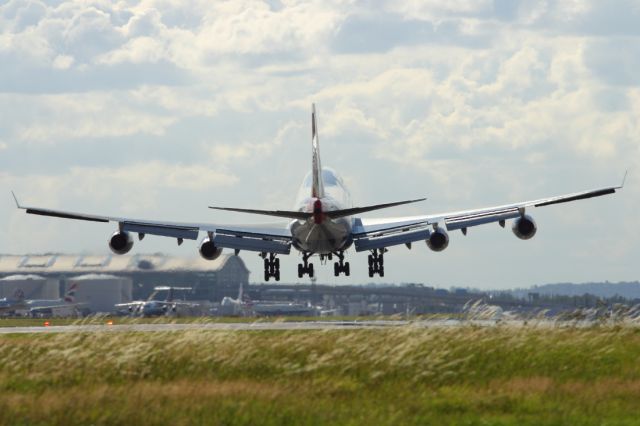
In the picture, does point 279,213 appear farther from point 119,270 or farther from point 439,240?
point 119,270

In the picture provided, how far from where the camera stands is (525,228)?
6656 cm

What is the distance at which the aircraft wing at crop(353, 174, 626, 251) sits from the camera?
68.5m

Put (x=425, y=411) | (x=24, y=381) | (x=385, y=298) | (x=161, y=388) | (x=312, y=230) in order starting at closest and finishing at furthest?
(x=425, y=411) → (x=161, y=388) → (x=24, y=381) → (x=312, y=230) → (x=385, y=298)

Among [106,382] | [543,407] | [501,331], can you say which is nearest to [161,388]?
[106,382]

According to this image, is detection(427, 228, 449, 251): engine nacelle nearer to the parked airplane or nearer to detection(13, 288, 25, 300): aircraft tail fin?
the parked airplane

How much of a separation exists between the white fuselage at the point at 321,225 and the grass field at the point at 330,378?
22098 mm

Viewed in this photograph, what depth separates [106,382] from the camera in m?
28.6

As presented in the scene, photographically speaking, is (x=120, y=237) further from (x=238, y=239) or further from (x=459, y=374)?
(x=459, y=374)

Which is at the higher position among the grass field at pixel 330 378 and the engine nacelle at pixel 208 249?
the engine nacelle at pixel 208 249

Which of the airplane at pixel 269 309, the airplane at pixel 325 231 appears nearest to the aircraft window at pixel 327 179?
the airplane at pixel 325 231

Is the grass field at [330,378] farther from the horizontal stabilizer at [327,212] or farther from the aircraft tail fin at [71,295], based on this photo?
the aircraft tail fin at [71,295]

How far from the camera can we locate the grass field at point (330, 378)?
24.0 meters

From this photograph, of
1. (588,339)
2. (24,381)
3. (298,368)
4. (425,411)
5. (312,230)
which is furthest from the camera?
(312,230)

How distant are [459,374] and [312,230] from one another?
3256 cm
